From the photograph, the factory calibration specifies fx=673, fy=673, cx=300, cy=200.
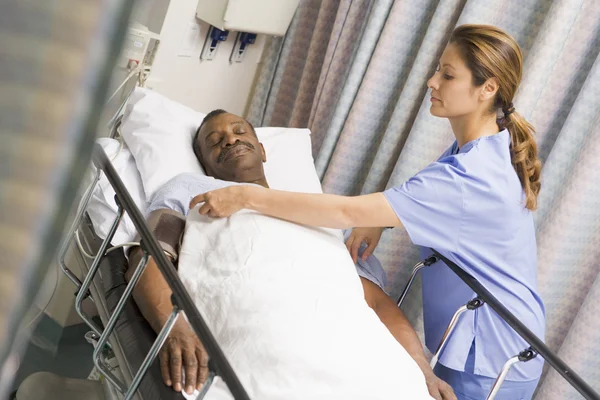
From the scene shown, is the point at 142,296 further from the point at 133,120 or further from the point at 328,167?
the point at 328,167

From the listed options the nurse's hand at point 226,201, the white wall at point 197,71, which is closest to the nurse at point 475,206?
the nurse's hand at point 226,201

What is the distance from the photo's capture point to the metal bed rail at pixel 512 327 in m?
1.61

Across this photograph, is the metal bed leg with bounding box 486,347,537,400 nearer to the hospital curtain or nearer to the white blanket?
the white blanket

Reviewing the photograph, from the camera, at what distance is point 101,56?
6.0 inches

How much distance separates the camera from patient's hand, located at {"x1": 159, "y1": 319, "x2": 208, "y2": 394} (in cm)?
145

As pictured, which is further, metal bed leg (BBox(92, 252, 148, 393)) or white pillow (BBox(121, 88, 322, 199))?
white pillow (BBox(121, 88, 322, 199))

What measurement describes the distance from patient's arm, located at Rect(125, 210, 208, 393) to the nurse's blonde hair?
0.98m

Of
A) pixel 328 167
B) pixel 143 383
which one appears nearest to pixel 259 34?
pixel 328 167

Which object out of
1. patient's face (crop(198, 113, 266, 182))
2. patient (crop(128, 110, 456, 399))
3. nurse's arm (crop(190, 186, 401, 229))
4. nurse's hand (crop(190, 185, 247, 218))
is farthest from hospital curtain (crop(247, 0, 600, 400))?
nurse's hand (crop(190, 185, 247, 218))

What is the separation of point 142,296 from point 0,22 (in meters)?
1.62

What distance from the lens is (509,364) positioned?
6.10 ft

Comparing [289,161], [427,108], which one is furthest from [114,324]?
[427,108]

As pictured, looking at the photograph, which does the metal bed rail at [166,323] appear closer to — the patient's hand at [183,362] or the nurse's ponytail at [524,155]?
the patient's hand at [183,362]

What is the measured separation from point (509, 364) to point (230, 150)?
43.3 inches
